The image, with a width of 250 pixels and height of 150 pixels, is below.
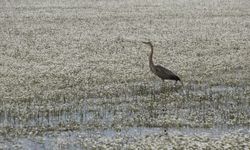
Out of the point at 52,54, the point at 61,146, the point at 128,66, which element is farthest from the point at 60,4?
the point at 61,146

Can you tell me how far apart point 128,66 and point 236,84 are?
A: 21.5ft

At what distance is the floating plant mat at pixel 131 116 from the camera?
16.4 m

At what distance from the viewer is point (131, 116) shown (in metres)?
18.3

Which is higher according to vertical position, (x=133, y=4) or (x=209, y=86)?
(x=133, y=4)

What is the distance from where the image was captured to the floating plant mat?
1640 cm

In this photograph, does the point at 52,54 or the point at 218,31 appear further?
the point at 218,31

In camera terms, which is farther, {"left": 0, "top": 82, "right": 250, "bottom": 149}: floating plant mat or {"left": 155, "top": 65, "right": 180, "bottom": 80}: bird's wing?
{"left": 155, "top": 65, "right": 180, "bottom": 80}: bird's wing

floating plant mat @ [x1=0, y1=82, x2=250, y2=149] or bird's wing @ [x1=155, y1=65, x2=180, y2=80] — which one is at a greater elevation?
bird's wing @ [x1=155, y1=65, x2=180, y2=80]

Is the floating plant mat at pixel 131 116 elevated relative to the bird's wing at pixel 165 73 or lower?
lower

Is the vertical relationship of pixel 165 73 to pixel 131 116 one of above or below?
above

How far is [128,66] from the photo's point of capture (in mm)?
28047

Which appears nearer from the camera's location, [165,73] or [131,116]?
[131,116]

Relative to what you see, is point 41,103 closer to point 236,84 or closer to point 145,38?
point 236,84

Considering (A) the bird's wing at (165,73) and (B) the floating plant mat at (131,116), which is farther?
(A) the bird's wing at (165,73)
